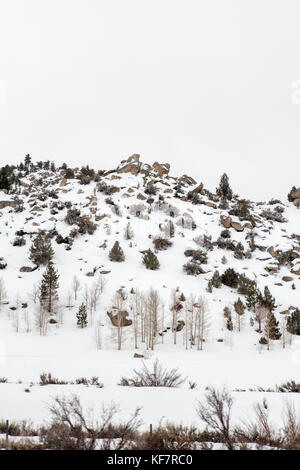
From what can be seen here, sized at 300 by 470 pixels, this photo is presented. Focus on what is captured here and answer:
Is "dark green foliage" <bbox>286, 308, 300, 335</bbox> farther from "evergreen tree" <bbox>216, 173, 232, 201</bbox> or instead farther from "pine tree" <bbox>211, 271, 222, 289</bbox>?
"evergreen tree" <bbox>216, 173, 232, 201</bbox>

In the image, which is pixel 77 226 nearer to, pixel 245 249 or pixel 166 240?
pixel 166 240

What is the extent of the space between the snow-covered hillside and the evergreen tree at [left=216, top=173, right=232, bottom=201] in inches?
105

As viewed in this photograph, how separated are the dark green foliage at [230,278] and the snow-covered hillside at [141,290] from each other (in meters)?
0.96

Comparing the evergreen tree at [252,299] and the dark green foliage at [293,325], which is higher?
the evergreen tree at [252,299]

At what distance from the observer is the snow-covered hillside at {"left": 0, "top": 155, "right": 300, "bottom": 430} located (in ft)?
55.6

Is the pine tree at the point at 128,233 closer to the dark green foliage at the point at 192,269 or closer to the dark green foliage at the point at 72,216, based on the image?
the dark green foliage at the point at 72,216

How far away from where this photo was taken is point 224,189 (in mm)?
70938

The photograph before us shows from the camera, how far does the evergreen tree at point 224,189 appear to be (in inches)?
2746

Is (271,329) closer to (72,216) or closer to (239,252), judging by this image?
(239,252)

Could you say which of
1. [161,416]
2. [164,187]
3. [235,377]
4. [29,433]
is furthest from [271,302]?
[164,187]

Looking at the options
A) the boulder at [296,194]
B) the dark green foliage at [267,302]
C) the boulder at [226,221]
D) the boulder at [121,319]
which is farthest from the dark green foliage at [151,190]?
the boulder at [296,194]

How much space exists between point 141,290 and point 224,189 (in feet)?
164

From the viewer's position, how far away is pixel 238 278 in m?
36.9

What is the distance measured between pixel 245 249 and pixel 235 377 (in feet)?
104
